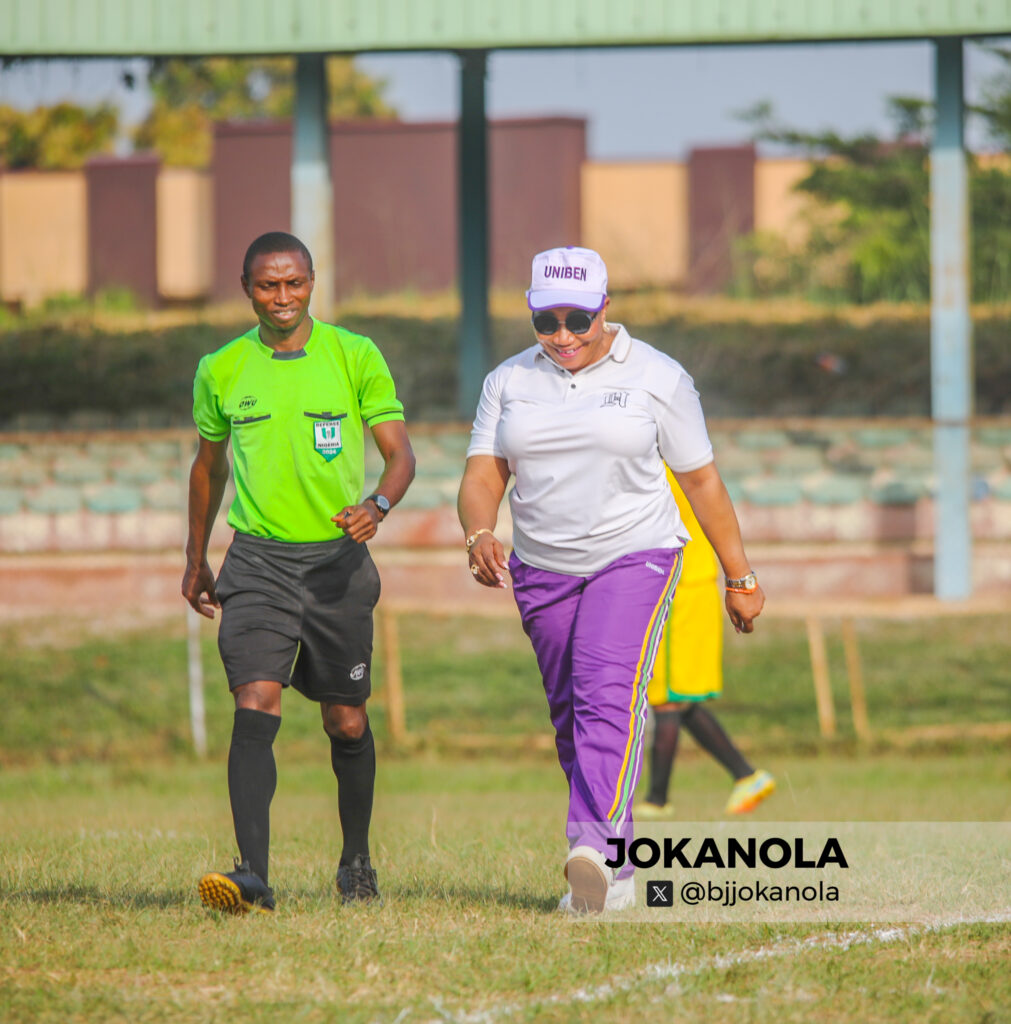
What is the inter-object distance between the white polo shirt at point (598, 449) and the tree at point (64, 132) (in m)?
35.9

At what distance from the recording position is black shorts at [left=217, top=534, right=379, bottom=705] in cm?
532

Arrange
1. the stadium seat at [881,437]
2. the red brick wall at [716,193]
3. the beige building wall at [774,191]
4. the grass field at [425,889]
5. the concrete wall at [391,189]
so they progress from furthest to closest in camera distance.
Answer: the beige building wall at [774,191] < the red brick wall at [716,193] < the concrete wall at [391,189] < the stadium seat at [881,437] < the grass field at [425,889]

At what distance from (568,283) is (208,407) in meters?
1.24

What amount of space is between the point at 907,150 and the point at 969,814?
24.2 m

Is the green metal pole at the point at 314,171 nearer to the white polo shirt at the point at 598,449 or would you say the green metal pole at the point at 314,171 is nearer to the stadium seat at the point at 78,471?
the stadium seat at the point at 78,471

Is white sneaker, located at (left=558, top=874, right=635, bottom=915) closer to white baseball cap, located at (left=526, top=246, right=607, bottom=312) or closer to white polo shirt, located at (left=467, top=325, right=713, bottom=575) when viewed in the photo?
white polo shirt, located at (left=467, top=325, right=713, bottom=575)

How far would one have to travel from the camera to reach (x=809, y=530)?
16.5m

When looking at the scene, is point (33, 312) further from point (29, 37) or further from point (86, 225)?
point (29, 37)

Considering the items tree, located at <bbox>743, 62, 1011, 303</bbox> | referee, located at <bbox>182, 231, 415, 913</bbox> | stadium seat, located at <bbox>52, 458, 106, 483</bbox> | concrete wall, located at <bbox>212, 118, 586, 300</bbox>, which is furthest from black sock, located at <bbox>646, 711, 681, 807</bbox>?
concrete wall, located at <bbox>212, 118, 586, 300</bbox>

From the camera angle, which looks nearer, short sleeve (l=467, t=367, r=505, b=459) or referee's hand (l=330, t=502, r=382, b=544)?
referee's hand (l=330, t=502, r=382, b=544)

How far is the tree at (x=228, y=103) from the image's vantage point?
138 ft

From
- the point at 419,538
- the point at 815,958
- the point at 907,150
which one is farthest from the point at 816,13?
the point at 907,150

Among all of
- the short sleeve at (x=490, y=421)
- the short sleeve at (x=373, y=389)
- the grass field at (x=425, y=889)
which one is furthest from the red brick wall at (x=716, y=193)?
the short sleeve at (x=373, y=389)

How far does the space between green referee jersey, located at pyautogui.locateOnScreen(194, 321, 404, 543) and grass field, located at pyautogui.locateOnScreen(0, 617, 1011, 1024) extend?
1.24 m
